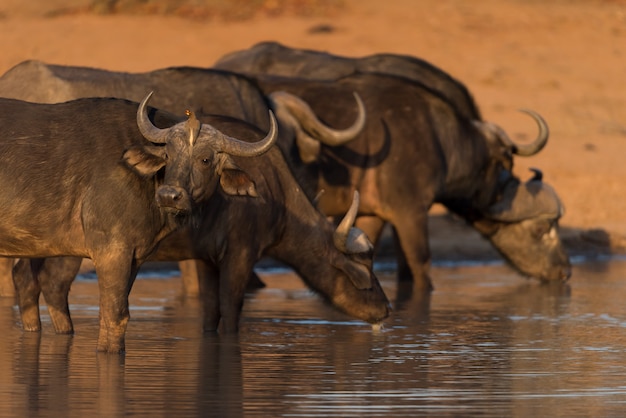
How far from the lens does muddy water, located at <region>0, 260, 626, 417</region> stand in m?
8.61

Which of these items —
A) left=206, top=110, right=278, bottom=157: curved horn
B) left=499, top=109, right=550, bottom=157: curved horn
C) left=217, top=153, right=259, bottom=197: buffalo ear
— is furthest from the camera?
left=499, top=109, right=550, bottom=157: curved horn

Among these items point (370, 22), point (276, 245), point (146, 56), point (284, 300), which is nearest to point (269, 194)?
point (276, 245)

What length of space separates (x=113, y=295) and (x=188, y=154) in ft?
3.24

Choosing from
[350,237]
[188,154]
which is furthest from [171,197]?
[350,237]

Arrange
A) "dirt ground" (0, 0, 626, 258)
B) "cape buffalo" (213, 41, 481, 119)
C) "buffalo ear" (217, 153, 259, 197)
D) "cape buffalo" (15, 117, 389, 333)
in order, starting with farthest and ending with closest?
1. "dirt ground" (0, 0, 626, 258)
2. "cape buffalo" (213, 41, 481, 119)
3. "cape buffalo" (15, 117, 389, 333)
4. "buffalo ear" (217, 153, 259, 197)

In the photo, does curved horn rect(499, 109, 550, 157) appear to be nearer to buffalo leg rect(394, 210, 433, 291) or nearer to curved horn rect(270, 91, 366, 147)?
buffalo leg rect(394, 210, 433, 291)

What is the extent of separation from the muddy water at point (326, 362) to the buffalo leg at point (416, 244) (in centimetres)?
140

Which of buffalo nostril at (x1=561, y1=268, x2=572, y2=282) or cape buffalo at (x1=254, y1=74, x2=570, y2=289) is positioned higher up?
cape buffalo at (x1=254, y1=74, x2=570, y2=289)

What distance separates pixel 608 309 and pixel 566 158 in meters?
10.8

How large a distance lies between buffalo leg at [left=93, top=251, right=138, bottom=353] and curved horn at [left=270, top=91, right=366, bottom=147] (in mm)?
5074

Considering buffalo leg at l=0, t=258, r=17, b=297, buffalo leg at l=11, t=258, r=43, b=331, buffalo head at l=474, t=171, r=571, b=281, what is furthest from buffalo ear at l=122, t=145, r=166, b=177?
buffalo head at l=474, t=171, r=571, b=281

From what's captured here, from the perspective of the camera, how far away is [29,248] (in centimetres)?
1046

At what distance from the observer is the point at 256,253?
1190 centimetres

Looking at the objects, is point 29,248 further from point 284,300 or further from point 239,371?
point 284,300
